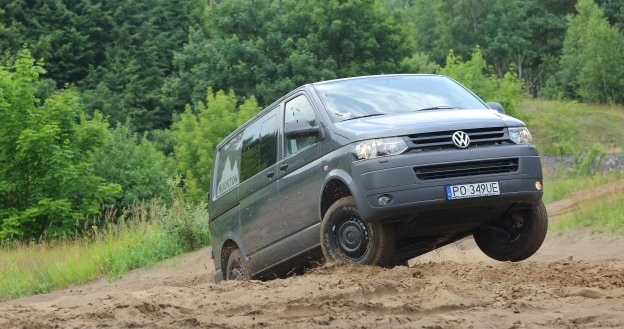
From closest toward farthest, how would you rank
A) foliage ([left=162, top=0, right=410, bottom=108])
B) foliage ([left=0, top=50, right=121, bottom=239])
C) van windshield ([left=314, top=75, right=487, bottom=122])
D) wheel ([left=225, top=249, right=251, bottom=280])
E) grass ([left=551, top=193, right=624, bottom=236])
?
1. van windshield ([left=314, top=75, right=487, bottom=122])
2. wheel ([left=225, top=249, right=251, bottom=280])
3. grass ([left=551, top=193, right=624, bottom=236])
4. foliage ([left=0, top=50, right=121, bottom=239])
5. foliage ([left=162, top=0, right=410, bottom=108])

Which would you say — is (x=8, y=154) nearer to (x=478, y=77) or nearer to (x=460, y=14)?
(x=478, y=77)

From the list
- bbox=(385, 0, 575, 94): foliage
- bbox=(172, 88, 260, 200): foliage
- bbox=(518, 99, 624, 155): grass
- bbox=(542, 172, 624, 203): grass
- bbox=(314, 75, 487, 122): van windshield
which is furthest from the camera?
bbox=(385, 0, 575, 94): foliage

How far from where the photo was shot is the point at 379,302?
7.23 metres

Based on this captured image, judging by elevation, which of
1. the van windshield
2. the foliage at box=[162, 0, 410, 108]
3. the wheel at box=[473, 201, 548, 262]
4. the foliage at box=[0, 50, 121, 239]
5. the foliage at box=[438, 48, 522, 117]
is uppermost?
the foliage at box=[162, 0, 410, 108]

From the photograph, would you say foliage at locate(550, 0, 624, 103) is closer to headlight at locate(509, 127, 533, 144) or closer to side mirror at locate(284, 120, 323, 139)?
headlight at locate(509, 127, 533, 144)

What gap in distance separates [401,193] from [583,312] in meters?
2.18

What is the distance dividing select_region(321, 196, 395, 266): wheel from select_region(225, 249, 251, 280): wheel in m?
2.11

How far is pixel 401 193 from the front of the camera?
8.45 meters

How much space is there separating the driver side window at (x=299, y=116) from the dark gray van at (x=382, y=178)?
0.01 metres

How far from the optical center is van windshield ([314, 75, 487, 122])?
9.66 meters

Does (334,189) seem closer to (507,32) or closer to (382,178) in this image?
(382,178)

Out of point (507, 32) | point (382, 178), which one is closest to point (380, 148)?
point (382, 178)

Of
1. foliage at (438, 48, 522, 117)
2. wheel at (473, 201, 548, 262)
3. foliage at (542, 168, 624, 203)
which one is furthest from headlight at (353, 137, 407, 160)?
foliage at (438, 48, 522, 117)

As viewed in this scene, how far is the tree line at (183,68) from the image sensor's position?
2917 centimetres
